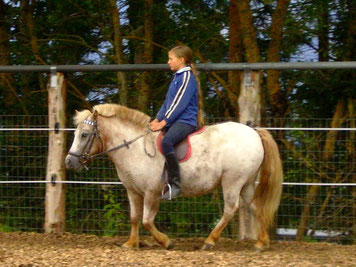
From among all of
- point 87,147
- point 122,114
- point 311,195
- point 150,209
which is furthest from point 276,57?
point 87,147

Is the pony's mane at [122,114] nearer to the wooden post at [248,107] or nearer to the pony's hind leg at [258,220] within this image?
the wooden post at [248,107]

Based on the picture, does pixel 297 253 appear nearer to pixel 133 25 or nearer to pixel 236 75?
pixel 236 75

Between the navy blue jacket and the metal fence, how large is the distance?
1454 mm

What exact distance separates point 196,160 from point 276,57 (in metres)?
3.57

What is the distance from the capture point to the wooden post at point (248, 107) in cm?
748

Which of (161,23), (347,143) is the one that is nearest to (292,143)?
(347,143)

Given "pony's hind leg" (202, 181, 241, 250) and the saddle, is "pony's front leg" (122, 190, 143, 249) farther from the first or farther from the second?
"pony's hind leg" (202, 181, 241, 250)

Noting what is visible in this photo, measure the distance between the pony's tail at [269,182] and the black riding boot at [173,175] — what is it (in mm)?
1013

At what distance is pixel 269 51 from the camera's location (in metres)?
9.73

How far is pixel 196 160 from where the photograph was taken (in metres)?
6.71

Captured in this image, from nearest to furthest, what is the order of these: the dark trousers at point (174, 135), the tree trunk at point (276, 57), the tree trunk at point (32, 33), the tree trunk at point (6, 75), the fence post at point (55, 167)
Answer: the dark trousers at point (174, 135), the fence post at point (55, 167), the tree trunk at point (276, 57), the tree trunk at point (6, 75), the tree trunk at point (32, 33)

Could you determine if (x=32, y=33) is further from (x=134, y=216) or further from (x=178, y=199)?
(x=134, y=216)

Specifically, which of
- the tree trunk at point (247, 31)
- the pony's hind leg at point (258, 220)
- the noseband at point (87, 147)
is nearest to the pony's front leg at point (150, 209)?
the noseband at point (87, 147)

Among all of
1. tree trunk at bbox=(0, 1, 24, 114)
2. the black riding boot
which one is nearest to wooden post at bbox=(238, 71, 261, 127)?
the black riding boot
